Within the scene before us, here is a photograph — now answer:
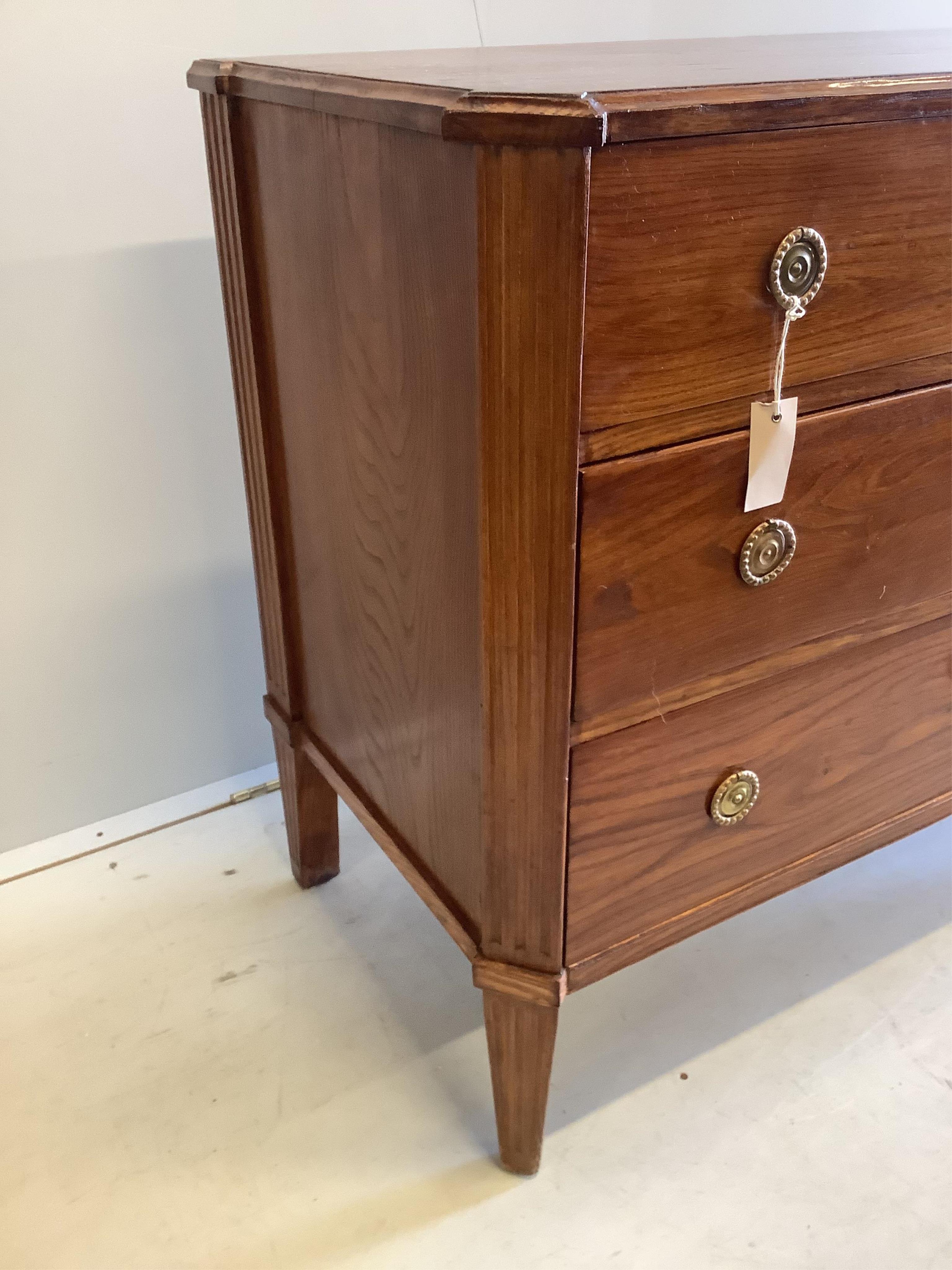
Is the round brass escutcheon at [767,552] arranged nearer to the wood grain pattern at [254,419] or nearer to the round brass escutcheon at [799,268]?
the round brass escutcheon at [799,268]

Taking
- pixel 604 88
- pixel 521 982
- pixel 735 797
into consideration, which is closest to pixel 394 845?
pixel 521 982

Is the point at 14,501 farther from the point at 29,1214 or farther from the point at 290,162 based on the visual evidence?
the point at 29,1214

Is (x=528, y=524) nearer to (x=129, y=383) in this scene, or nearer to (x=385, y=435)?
(x=385, y=435)

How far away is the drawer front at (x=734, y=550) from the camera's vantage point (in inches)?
27.5

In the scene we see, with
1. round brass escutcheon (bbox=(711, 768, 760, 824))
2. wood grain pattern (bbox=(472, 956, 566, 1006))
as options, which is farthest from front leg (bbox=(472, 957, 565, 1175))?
round brass escutcheon (bbox=(711, 768, 760, 824))

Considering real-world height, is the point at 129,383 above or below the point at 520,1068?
above

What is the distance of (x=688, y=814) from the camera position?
0.85 m

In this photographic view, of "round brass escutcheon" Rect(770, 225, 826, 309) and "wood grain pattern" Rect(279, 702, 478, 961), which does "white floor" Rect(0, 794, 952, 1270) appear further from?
"round brass escutcheon" Rect(770, 225, 826, 309)

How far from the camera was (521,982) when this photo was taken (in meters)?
0.85

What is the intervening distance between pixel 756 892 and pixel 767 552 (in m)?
0.34

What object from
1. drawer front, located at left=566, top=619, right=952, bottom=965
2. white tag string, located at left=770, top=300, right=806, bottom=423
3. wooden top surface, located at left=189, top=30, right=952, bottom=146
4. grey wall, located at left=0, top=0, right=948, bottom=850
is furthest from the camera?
grey wall, located at left=0, top=0, right=948, bottom=850

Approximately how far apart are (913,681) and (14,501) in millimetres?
942

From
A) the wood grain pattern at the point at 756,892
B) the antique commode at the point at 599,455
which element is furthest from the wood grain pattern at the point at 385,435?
the wood grain pattern at the point at 756,892

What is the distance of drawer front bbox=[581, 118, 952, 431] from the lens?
1.98ft
